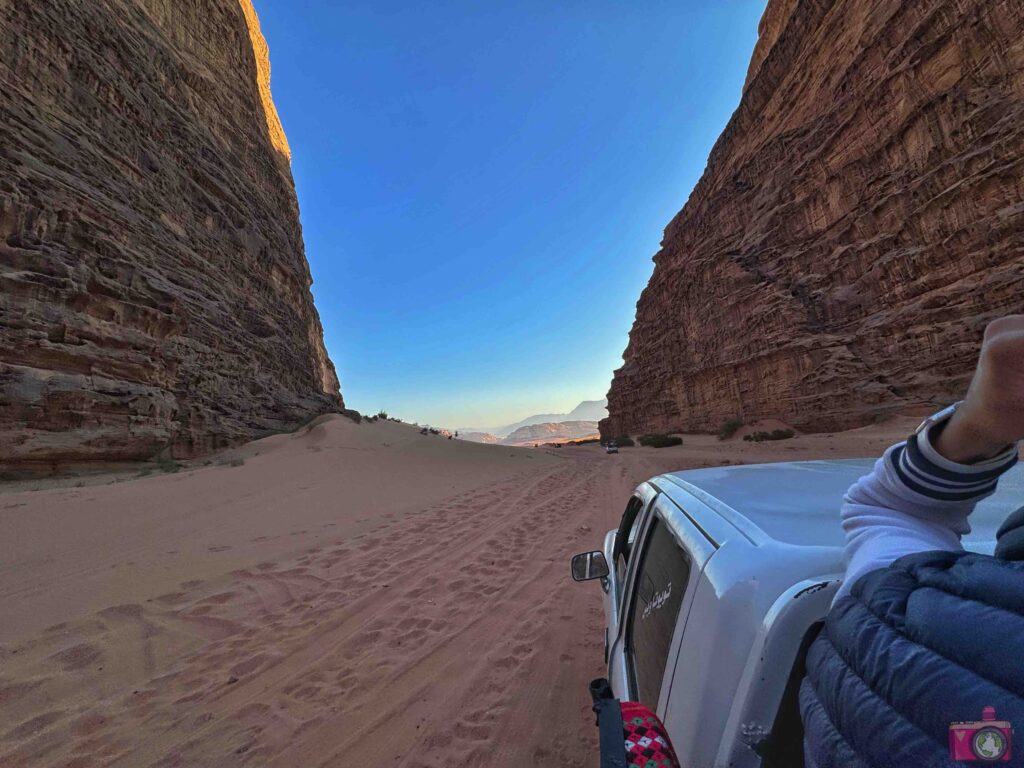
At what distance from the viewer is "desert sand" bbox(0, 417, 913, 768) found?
250cm

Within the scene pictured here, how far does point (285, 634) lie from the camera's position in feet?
12.1

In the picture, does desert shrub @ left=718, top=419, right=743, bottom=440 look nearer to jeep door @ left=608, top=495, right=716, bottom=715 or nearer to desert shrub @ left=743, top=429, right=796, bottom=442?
desert shrub @ left=743, top=429, right=796, bottom=442

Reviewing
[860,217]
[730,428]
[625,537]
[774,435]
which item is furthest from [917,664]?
[730,428]

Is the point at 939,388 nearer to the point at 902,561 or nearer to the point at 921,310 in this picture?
the point at 921,310

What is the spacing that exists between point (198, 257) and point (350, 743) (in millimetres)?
15277

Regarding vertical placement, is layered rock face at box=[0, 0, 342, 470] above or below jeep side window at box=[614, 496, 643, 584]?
above

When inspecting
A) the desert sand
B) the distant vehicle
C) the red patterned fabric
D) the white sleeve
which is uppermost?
the white sleeve

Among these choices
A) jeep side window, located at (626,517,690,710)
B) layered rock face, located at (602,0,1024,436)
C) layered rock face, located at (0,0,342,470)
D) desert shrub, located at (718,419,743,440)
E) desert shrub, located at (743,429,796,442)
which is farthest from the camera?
desert shrub, located at (718,419,743,440)

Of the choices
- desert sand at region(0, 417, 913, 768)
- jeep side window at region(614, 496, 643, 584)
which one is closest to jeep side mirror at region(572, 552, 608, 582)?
jeep side window at region(614, 496, 643, 584)

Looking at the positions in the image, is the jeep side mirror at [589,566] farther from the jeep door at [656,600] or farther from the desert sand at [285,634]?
the desert sand at [285,634]

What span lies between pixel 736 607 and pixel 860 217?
22.9 metres

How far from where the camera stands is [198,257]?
534 inches

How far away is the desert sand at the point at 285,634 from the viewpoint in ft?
8.21

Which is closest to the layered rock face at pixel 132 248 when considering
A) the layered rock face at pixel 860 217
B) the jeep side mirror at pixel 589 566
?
the jeep side mirror at pixel 589 566
